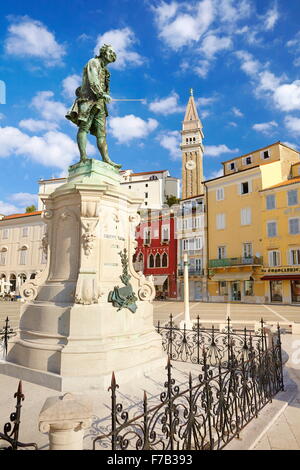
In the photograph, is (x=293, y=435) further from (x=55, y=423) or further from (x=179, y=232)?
(x=179, y=232)

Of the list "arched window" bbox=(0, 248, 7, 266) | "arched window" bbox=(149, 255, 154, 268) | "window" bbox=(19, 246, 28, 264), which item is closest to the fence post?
"arched window" bbox=(149, 255, 154, 268)

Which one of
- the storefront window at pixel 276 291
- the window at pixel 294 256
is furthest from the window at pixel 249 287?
the window at pixel 294 256

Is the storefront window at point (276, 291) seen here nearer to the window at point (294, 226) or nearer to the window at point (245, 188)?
the window at point (294, 226)

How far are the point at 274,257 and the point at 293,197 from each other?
6486mm

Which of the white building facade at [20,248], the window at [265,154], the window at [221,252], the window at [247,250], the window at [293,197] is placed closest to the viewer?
the window at [293,197]

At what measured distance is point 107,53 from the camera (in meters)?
7.06

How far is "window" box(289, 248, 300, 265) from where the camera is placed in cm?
2994

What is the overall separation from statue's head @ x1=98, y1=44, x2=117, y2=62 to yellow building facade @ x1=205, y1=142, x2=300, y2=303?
28397mm

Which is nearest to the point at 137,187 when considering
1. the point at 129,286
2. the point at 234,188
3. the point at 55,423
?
the point at 234,188

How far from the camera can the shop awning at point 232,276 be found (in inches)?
1280

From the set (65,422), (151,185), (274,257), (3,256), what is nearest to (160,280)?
(274,257)

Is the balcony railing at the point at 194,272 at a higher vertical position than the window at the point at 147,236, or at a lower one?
lower

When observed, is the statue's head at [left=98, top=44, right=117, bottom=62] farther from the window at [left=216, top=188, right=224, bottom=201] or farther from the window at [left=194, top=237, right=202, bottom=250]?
the window at [left=194, top=237, right=202, bottom=250]

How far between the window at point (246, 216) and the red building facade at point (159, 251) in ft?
30.7
